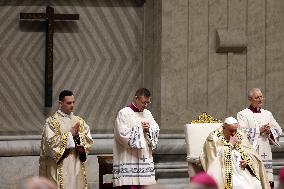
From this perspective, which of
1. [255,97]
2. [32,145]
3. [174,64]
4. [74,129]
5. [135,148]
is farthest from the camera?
[174,64]

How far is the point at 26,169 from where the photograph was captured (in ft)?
38.1

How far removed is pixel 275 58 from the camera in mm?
12688

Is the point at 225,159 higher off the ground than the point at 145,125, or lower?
lower

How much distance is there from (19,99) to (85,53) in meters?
1.18

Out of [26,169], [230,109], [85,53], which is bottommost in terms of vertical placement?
[26,169]

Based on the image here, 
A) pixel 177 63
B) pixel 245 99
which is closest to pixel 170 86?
pixel 177 63

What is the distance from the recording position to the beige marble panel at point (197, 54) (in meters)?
12.4

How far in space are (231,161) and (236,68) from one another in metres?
3.65

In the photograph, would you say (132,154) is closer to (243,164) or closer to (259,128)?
(243,164)

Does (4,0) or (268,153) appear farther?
(4,0)

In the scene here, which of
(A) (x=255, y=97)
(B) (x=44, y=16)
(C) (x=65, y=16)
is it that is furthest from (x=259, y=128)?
(B) (x=44, y=16)

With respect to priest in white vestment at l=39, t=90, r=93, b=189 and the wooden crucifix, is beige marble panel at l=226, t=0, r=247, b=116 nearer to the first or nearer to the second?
the wooden crucifix

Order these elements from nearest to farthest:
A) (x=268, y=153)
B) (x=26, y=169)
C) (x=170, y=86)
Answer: (x=268, y=153) → (x=26, y=169) → (x=170, y=86)

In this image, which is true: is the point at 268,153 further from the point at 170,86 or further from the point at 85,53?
the point at 85,53
